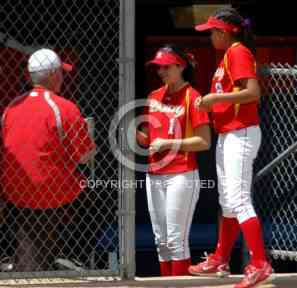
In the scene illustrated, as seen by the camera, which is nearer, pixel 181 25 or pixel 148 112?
pixel 148 112

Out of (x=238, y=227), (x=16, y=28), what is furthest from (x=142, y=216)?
(x=238, y=227)

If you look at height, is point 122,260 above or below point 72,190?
below

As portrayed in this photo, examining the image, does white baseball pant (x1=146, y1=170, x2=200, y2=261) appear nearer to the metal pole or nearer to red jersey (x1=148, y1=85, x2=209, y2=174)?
red jersey (x1=148, y1=85, x2=209, y2=174)

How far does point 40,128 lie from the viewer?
584cm

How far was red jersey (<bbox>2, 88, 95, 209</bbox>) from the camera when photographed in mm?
5848

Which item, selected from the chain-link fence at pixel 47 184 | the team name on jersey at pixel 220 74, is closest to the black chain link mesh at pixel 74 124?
the chain-link fence at pixel 47 184

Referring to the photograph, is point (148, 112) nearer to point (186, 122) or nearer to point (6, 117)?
point (186, 122)

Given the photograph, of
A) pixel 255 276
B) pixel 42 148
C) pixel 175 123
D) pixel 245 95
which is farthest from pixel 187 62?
pixel 255 276

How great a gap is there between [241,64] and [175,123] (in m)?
0.64

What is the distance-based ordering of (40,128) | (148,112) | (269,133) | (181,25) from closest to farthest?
1. (40,128)
2. (148,112)
3. (269,133)
4. (181,25)

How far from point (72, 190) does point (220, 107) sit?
108cm

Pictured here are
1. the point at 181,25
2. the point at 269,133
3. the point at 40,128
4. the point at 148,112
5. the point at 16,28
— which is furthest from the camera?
the point at 181,25

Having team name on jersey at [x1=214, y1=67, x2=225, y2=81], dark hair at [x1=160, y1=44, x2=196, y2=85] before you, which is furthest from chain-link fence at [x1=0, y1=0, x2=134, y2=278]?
team name on jersey at [x1=214, y1=67, x2=225, y2=81]

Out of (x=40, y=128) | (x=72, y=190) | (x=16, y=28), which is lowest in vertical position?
(x=72, y=190)
